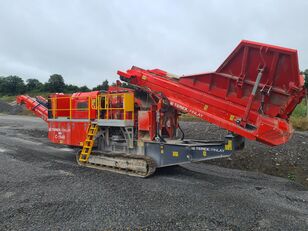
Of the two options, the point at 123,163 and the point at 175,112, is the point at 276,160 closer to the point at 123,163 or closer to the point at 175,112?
the point at 175,112

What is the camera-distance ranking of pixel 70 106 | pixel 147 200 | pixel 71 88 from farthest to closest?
pixel 71 88, pixel 70 106, pixel 147 200

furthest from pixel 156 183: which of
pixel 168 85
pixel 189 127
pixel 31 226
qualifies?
pixel 189 127

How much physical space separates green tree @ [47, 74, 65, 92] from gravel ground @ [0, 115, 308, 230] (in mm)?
49817

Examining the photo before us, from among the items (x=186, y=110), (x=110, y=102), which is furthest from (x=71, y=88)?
(x=186, y=110)

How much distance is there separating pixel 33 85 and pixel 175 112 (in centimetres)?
6043

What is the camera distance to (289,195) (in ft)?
20.4

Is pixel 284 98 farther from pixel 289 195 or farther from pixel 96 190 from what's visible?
pixel 96 190

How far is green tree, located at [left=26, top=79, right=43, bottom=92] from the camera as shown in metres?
57.7

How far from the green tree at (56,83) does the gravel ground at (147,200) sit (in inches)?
1961

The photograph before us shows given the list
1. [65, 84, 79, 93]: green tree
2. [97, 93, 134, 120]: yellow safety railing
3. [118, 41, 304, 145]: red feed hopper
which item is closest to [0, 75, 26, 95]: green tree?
[65, 84, 79, 93]: green tree

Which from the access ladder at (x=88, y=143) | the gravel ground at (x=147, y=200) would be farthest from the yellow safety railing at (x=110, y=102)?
the gravel ground at (x=147, y=200)

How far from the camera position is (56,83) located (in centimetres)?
5669

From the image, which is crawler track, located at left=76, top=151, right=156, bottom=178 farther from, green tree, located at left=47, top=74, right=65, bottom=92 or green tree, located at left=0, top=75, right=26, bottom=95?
green tree, located at left=0, top=75, right=26, bottom=95

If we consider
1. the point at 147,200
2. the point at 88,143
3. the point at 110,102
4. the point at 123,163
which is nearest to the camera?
the point at 147,200
